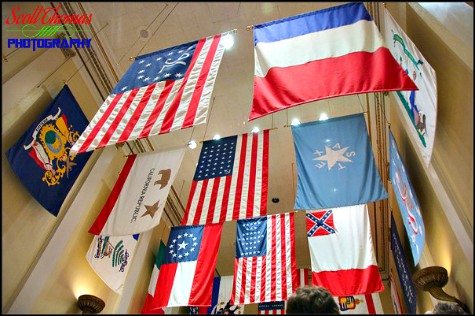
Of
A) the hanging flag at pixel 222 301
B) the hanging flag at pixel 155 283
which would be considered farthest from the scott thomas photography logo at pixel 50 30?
the hanging flag at pixel 222 301

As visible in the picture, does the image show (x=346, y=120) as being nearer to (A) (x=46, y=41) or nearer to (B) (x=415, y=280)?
(B) (x=415, y=280)

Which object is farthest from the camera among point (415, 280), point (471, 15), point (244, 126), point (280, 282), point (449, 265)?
point (244, 126)

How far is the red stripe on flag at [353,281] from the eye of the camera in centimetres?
490

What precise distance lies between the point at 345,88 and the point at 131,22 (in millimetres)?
4695

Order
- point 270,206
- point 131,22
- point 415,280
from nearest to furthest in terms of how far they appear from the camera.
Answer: point 415,280, point 131,22, point 270,206

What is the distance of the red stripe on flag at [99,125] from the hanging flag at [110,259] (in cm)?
262

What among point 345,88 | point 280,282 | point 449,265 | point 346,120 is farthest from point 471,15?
point 280,282

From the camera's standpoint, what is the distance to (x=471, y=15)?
9.80ft

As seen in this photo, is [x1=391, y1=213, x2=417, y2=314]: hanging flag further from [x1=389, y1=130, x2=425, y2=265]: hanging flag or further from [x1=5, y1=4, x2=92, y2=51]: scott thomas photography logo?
[x1=5, y1=4, x2=92, y2=51]: scott thomas photography logo

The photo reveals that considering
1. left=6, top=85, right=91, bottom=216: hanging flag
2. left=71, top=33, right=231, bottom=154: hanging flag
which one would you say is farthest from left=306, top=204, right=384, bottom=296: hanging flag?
left=6, top=85, right=91, bottom=216: hanging flag

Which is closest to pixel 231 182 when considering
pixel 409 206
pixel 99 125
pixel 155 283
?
pixel 99 125

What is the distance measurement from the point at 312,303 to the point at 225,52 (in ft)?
19.5

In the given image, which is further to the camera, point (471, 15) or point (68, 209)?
point (68, 209)

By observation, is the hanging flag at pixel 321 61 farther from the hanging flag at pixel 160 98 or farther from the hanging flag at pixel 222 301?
the hanging flag at pixel 222 301
